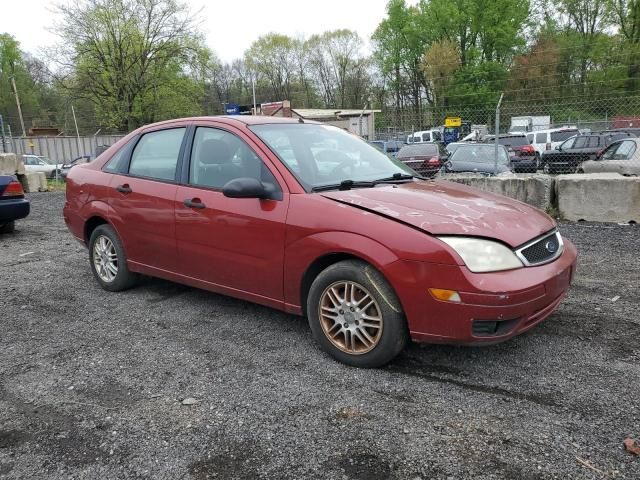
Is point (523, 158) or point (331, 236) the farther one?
point (523, 158)

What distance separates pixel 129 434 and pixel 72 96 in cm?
3995

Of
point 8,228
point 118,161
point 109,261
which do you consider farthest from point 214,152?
point 8,228

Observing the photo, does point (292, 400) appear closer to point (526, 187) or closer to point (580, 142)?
point (526, 187)

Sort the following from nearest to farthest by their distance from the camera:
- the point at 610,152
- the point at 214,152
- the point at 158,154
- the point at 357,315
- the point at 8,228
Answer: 1. the point at 357,315
2. the point at 214,152
3. the point at 158,154
4. the point at 8,228
5. the point at 610,152

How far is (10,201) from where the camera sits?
8016 millimetres

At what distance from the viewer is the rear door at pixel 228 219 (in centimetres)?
363

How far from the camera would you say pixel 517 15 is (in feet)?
165

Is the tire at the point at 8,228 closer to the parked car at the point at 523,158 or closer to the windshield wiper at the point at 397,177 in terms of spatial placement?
the windshield wiper at the point at 397,177

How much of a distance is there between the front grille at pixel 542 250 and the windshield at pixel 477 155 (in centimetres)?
1087

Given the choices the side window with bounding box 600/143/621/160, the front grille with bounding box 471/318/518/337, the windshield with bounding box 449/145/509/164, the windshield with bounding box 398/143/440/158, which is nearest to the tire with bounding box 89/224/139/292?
the front grille with bounding box 471/318/518/337

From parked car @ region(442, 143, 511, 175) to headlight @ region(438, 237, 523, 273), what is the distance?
1082cm

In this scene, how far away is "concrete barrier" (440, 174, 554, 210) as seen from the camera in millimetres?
8289

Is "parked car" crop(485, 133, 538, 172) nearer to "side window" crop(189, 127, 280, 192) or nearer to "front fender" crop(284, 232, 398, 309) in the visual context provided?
"side window" crop(189, 127, 280, 192)

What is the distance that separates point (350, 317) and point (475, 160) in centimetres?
1167
